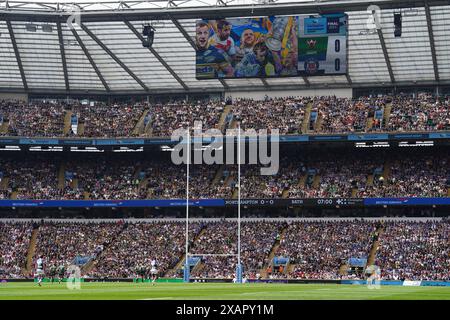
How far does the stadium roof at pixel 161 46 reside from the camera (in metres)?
61.2

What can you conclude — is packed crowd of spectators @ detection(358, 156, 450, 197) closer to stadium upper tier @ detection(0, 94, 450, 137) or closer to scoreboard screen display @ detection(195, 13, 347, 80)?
stadium upper tier @ detection(0, 94, 450, 137)

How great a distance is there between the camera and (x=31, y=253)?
221 ft

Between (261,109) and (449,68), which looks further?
(261,109)

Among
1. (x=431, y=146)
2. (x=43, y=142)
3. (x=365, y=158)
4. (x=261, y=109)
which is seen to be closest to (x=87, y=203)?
(x=43, y=142)

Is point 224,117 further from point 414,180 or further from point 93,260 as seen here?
point 414,180

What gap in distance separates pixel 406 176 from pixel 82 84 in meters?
32.1

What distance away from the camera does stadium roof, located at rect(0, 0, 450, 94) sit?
201ft

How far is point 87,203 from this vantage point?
7156 cm

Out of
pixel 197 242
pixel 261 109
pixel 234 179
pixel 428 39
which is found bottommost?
pixel 197 242

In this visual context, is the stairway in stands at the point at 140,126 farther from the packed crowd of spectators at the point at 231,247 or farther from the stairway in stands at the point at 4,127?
the stairway in stands at the point at 4,127

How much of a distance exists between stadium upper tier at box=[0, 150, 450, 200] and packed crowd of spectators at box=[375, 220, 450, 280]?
3.59 meters

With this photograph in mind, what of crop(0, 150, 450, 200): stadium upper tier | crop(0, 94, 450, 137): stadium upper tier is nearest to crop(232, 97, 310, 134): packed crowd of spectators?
crop(0, 94, 450, 137): stadium upper tier
